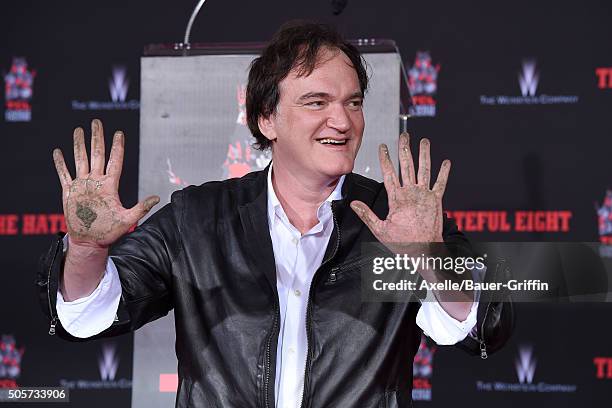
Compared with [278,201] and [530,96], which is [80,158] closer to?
[278,201]

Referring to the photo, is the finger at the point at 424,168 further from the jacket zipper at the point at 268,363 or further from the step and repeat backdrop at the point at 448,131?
the step and repeat backdrop at the point at 448,131

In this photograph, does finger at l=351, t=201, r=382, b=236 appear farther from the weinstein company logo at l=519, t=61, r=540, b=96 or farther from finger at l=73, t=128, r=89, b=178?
the weinstein company logo at l=519, t=61, r=540, b=96

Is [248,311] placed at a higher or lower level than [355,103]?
lower

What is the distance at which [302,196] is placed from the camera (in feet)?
6.49

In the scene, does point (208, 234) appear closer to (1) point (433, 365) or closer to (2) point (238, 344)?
(2) point (238, 344)

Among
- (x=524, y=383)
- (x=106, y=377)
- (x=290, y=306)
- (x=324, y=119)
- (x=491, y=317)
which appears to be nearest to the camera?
(x=491, y=317)

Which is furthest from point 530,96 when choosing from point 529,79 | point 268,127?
point 268,127

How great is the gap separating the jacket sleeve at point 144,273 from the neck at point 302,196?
0.79 ft

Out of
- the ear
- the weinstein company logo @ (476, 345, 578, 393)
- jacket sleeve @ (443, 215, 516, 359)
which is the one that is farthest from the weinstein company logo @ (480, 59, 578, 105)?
jacket sleeve @ (443, 215, 516, 359)

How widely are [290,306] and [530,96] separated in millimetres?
2607

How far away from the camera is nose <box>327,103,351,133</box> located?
191cm

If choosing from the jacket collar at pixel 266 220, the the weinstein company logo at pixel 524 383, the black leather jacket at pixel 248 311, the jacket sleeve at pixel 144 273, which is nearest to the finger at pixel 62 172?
the jacket sleeve at pixel 144 273

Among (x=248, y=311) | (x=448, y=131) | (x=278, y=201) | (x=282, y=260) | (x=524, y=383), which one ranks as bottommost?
(x=524, y=383)

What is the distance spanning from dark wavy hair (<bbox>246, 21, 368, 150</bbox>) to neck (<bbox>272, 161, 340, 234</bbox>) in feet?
0.64
